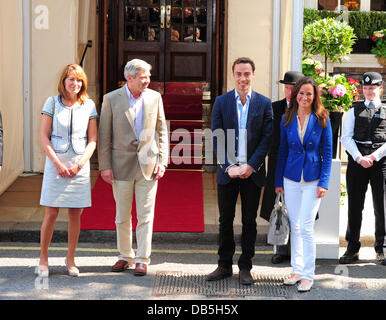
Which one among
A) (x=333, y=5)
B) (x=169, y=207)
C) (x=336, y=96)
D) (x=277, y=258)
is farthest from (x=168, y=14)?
(x=277, y=258)

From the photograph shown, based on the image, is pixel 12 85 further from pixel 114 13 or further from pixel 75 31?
pixel 114 13

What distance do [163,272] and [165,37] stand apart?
10066 millimetres

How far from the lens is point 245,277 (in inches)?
254

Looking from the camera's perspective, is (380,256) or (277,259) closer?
(277,259)

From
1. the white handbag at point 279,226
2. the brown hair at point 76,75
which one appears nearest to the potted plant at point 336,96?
the white handbag at point 279,226

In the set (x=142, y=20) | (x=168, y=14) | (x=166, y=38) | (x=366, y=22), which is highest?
(x=168, y=14)

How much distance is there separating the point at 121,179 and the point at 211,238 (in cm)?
178

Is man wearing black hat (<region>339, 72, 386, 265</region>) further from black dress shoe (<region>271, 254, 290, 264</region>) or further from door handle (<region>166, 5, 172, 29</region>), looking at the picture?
door handle (<region>166, 5, 172, 29</region>)

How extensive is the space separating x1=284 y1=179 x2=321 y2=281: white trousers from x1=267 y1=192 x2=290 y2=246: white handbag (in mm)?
79

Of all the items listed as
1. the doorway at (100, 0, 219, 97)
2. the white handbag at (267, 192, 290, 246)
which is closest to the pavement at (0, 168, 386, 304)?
the white handbag at (267, 192, 290, 246)

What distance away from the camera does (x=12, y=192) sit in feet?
32.0

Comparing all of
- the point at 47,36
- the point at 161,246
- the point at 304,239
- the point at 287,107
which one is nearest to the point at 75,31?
the point at 47,36

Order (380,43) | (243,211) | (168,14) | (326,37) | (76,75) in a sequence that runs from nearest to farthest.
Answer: (76,75) → (243,211) → (326,37) → (380,43) → (168,14)

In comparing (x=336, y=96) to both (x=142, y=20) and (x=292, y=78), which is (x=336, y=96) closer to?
(x=292, y=78)
